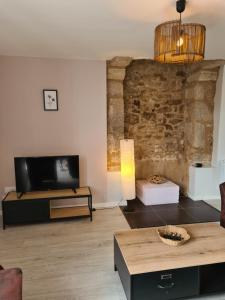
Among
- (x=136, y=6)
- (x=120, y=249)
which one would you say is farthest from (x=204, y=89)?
(x=120, y=249)

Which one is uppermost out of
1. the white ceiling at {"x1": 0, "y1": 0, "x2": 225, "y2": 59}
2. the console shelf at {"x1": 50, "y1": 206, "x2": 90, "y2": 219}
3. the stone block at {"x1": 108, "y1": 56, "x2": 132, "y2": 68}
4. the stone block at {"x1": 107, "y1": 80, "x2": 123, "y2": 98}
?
the white ceiling at {"x1": 0, "y1": 0, "x2": 225, "y2": 59}

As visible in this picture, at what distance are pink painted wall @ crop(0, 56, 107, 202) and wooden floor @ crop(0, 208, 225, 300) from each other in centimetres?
81

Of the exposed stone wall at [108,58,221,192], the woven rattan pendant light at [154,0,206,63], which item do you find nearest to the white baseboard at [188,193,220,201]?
the exposed stone wall at [108,58,221,192]

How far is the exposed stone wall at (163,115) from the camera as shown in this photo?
3.92 m

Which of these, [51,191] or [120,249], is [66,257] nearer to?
[120,249]

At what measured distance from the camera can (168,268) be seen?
173 cm

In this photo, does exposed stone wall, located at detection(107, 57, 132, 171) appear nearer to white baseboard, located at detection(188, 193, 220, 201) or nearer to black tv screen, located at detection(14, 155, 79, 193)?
black tv screen, located at detection(14, 155, 79, 193)

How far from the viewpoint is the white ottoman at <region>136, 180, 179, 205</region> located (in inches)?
156

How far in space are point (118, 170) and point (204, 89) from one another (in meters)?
2.02

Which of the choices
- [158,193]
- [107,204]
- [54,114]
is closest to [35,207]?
[107,204]

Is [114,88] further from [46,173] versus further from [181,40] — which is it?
[181,40]

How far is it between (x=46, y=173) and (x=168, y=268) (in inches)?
89.4

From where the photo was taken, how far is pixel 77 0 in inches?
72.3

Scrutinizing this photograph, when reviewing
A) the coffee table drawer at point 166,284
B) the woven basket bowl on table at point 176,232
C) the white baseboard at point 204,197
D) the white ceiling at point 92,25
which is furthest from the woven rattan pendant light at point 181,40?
the white baseboard at point 204,197
